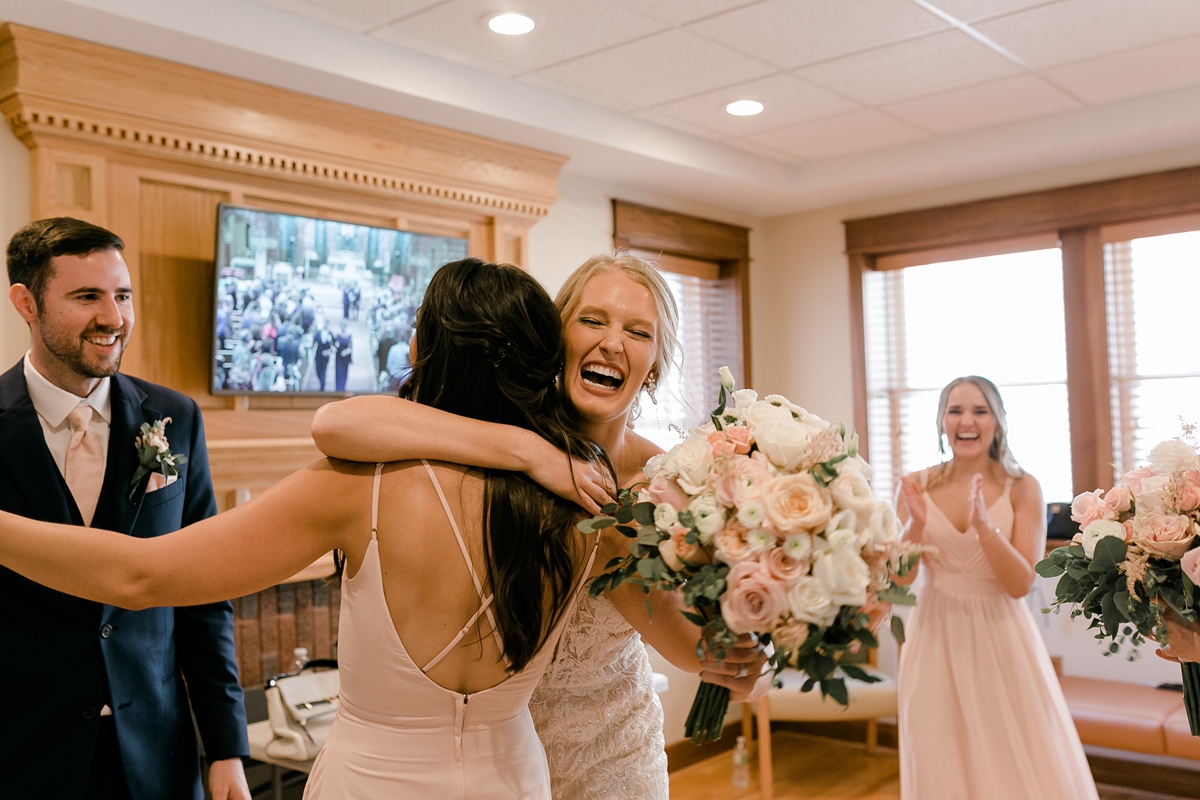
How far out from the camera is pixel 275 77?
A: 339 cm

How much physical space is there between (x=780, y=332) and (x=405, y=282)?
9.42ft

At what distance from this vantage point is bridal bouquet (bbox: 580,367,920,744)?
4.09 feet

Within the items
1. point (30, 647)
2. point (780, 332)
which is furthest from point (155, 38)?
point (780, 332)

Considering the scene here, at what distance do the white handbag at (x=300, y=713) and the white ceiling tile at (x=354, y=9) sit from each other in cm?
217

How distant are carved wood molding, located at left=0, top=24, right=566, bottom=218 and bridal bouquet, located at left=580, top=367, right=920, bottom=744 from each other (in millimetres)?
2478

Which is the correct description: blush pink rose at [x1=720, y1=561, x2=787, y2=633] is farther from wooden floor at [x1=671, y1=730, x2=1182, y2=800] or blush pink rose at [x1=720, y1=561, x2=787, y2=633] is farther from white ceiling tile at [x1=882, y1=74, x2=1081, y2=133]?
wooden floor at [x1=671, y1=730, x2=1182, y2=800]

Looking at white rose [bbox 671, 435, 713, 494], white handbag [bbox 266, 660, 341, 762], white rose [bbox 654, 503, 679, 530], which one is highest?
white rose [bbox 671, 435, 713, 494]

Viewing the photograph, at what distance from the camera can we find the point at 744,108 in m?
4.26

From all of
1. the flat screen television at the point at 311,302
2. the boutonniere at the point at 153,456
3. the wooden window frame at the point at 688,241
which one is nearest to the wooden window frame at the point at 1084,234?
the wooden window frame at the point at 688,241

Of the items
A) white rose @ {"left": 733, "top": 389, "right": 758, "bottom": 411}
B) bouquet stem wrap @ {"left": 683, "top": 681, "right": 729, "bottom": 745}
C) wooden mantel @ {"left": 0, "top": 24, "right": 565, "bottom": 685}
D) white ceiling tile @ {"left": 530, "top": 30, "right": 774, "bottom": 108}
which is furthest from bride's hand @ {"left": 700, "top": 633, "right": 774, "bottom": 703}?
white ceiling tile @ {"left": 530, "top": 30, "right": 774, "bottom": 108}

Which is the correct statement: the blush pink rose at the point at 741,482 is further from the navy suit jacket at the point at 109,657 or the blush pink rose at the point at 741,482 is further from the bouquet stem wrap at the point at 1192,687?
the bouquet stem wrap at the point at 1192,687

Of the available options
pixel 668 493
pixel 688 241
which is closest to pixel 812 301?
pixel 688 241

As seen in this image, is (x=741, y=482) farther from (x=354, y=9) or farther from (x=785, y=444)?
(x=354, y=9)

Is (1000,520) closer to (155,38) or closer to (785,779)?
(785,779)
